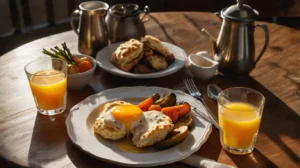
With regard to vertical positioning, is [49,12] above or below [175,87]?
below

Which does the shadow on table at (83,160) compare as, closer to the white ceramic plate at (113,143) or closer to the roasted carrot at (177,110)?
the white ceramic plate at (113,143)

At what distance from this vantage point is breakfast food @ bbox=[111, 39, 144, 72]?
1.63 m

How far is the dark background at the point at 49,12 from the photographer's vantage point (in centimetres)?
326

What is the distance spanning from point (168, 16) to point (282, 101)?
0.95 m

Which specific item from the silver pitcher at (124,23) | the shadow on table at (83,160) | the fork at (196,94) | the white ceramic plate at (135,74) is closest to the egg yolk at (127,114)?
the shadow on table at (83,160)

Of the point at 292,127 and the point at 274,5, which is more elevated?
the point at 292,127

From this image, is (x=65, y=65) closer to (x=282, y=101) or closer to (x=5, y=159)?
(x=5, y=159)

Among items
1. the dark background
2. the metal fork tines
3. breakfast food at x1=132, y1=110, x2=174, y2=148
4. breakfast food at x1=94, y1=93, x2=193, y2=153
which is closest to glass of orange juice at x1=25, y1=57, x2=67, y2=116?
breakfast food at x1=94, y1=93, x2=193, y2=153

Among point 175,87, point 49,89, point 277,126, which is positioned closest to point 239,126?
point 277,126

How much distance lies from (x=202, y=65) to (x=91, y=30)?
0.49 metres

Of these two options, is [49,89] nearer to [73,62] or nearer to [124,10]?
[73,62]

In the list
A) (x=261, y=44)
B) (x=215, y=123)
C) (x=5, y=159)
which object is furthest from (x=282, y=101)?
(x=5, y=159)

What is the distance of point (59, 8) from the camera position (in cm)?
349

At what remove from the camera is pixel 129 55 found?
1628 millimetres
